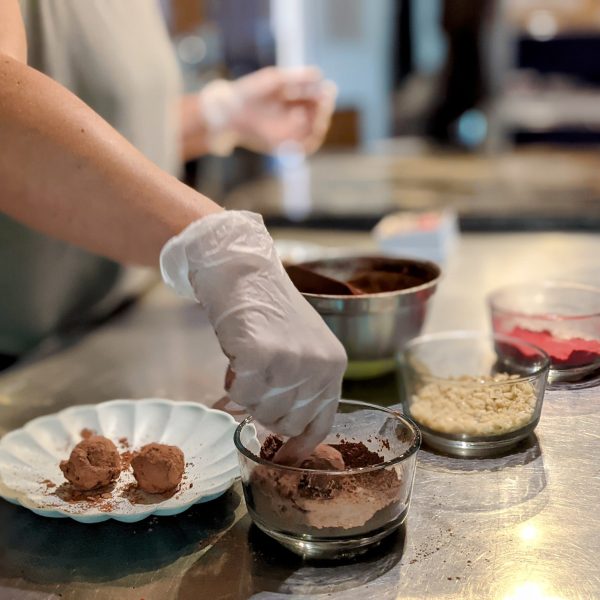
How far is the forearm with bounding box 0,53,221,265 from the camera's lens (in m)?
0.96

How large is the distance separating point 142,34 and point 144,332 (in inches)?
25.2

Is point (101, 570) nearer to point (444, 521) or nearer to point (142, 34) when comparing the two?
point (444, 521)

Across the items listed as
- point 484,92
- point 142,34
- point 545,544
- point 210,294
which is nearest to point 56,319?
point 142,34

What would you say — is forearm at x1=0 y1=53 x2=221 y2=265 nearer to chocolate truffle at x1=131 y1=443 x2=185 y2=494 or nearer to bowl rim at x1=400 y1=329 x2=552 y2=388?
chocolate truffle at x1=131 y1=443 x2=185 y2=494

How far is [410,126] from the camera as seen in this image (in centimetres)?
541

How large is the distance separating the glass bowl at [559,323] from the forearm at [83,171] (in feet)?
2.01

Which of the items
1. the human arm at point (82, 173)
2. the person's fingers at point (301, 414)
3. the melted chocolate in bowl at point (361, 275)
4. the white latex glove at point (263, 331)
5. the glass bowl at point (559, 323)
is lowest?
the glass bowl at point (559, 323)

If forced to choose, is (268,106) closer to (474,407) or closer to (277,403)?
(474,407)

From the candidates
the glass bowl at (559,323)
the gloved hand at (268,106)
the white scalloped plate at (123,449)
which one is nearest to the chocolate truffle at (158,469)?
the white scalloped plate at (123,449)

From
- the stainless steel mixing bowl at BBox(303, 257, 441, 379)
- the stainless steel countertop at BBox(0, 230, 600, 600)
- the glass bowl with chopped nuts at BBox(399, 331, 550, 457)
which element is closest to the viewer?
the stainless steel countertop at BBox(0, 230, 600, 600)

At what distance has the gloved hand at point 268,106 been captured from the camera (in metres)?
2.34

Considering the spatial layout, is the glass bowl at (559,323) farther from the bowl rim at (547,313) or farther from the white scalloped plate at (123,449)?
the white scalloped plate at (123,449)

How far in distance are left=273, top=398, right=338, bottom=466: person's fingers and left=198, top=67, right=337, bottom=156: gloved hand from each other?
1.59m

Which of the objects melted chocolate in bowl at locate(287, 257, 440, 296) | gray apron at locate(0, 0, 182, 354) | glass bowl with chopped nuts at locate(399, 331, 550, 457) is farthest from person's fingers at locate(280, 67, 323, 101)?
glass bowl with chopped nuts at locate(399, 331, 550, 457)
